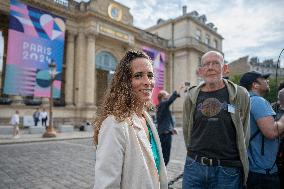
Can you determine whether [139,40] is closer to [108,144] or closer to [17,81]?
[17,81]

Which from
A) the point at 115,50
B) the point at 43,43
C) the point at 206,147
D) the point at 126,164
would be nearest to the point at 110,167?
the point at 126,164

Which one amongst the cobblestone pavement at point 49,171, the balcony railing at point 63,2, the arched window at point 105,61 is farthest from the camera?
the arched window at point 105,61

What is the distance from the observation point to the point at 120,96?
1.82m

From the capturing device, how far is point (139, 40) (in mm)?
30578

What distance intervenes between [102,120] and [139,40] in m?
29.5

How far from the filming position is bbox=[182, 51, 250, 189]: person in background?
8.71 ft

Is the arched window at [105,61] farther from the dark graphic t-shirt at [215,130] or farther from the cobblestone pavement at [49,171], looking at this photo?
the dark graphic t-shirt at [215,130]

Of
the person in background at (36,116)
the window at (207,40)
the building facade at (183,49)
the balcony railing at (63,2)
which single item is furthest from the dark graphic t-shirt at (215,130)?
the window at (207,40)

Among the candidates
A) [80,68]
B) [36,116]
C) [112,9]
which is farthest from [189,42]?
[36,116]

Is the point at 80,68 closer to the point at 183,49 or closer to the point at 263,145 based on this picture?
the point at 183,49

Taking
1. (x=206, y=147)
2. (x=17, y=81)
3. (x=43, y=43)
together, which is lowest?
(x=206, y=147)

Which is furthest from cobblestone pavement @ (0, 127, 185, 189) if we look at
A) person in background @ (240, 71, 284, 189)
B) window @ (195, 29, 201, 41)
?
window @ (195, 29, 201, 41)

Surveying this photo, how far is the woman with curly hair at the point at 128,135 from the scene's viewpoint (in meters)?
1.54

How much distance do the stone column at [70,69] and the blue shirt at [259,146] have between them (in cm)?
2265
